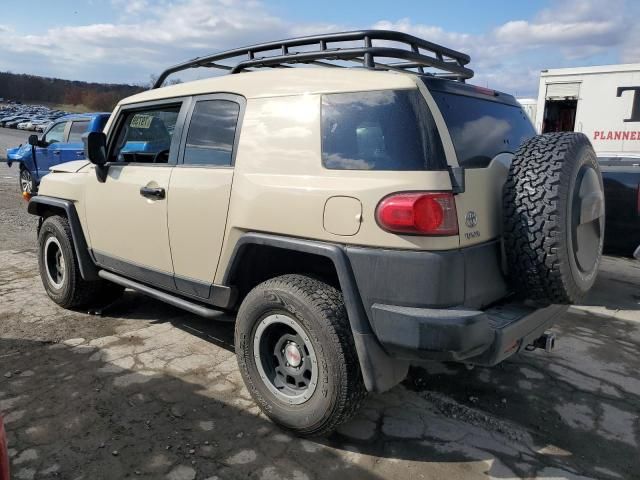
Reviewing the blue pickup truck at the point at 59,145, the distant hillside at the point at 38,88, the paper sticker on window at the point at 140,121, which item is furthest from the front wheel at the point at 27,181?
the distant hillside at the point at 38,88

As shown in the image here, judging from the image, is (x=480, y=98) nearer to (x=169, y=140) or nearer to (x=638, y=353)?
(x=169, y=140)

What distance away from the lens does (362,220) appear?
96.0 inches

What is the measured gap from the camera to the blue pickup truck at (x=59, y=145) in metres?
9.66

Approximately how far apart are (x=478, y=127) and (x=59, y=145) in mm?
9441

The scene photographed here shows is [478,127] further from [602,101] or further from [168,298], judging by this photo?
[602,101]

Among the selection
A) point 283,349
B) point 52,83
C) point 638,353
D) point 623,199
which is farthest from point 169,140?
point 52,83

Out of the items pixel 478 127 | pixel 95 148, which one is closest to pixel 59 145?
pixel 95 148

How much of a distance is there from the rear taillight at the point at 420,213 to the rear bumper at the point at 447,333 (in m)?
0.36

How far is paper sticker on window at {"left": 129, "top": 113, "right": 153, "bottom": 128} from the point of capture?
3.97 meters

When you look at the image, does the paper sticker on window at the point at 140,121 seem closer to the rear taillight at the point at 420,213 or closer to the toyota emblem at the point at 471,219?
the rear taillight at the point at 420,213

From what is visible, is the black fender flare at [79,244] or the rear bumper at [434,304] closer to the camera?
the rear bumper at [434,304]

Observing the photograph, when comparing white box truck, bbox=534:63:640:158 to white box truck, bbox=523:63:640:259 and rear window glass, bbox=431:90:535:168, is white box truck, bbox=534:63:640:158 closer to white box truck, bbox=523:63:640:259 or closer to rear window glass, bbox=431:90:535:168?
white box truck, bbox=523:63:640:259

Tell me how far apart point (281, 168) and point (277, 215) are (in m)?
0.26

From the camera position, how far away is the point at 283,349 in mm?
2975
